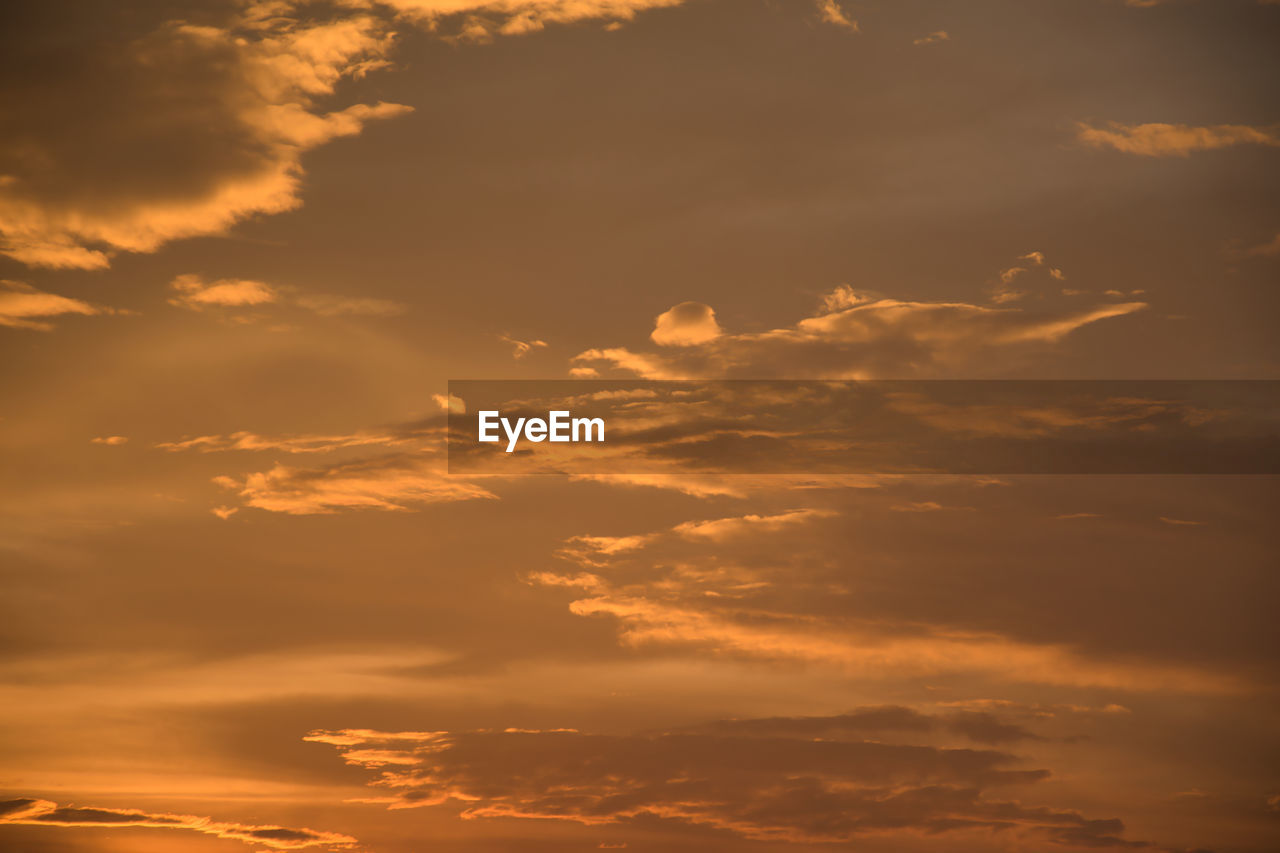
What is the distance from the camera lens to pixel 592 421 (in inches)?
2462

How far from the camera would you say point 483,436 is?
60656mm

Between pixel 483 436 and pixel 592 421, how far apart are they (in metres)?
5.25
